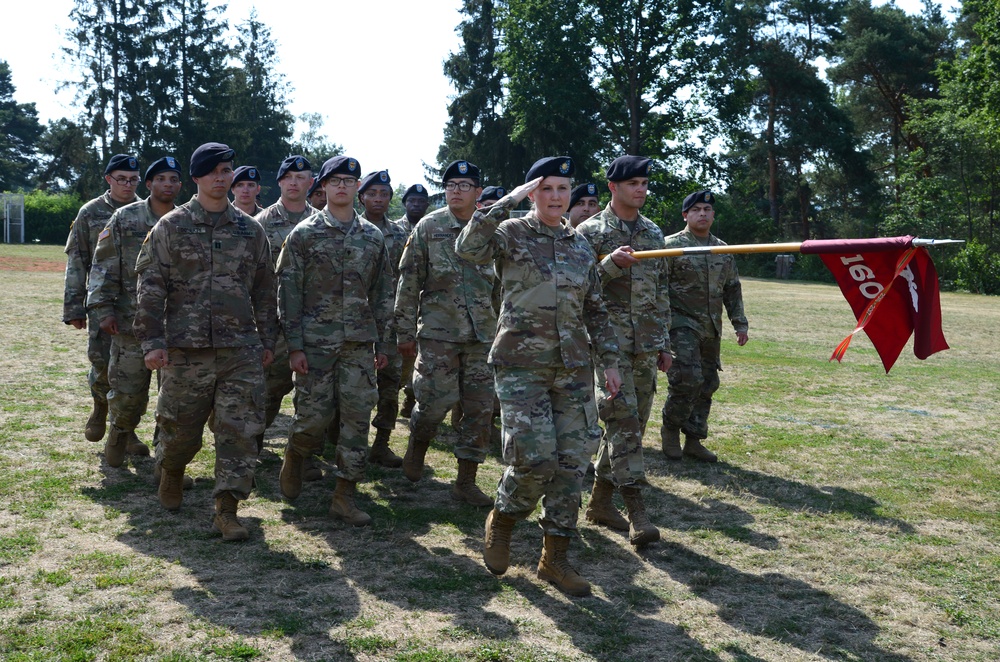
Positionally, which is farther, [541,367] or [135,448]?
[135,448]

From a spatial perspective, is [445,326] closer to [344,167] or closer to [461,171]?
[461,171]

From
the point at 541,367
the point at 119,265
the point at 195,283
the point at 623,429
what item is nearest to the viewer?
the point at 541,367

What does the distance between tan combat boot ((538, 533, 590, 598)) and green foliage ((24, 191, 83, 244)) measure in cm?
5125

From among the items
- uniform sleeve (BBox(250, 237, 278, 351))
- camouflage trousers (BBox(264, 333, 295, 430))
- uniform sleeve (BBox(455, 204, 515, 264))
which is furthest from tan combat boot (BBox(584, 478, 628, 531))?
camouflage trousers (BBox(264, 333, 295, 430))

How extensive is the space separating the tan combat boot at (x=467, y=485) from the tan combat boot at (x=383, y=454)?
1.17 metres

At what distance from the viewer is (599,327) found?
544cm

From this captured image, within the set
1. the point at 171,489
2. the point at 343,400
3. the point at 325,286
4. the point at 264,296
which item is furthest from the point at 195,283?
the point at 171,489

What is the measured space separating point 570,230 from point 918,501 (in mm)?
3898

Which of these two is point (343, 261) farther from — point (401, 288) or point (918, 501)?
point (918, 501)

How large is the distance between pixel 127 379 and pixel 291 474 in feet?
5.12

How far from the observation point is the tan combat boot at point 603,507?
624 cm

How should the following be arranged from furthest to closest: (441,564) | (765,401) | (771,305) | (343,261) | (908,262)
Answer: (771,305) < (765,401) < (343,261) < (441,564) < (908,262)

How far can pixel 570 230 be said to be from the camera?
5.34 m

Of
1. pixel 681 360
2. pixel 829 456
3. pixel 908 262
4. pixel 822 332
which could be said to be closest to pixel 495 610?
pixel 908 262
